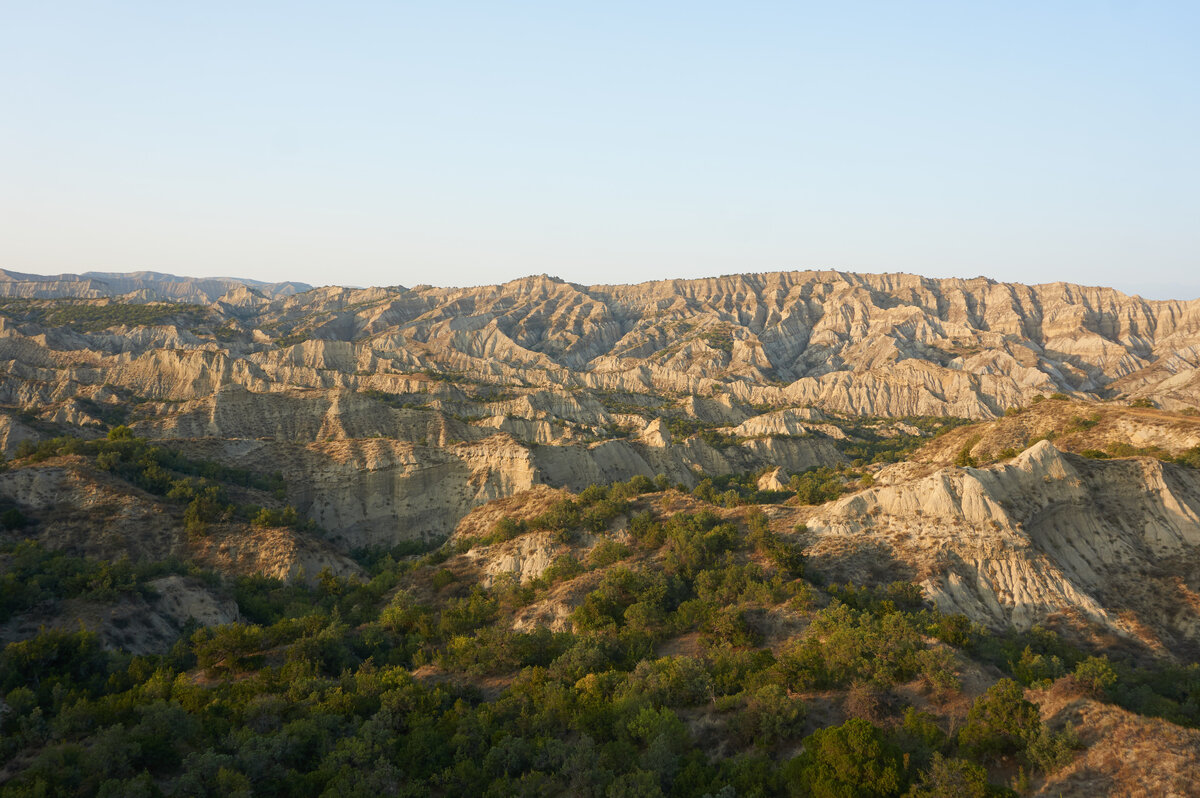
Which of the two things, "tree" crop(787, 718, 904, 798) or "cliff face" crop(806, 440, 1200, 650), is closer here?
"tree" crop(787, 718, 904, 798)

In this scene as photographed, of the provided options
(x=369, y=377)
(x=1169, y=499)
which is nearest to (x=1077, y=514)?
(x=1169, y=499)

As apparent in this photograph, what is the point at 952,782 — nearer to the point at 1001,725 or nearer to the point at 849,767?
the point at 849,767

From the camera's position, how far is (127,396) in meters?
73.1

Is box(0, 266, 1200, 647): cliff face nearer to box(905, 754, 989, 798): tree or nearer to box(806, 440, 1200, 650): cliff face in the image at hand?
box(806, 440, 1200, 650): cliff face

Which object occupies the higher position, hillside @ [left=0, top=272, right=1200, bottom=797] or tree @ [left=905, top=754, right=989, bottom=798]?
tree @ [left=905, top=754, right=989, bottom=798]

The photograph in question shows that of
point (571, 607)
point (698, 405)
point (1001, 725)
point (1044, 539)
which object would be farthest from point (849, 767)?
point (698, 405)

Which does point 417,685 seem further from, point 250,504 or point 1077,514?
point 1077,514

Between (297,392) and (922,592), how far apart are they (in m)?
57.3

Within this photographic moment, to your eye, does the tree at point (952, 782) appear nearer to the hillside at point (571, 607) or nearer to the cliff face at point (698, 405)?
the hillside at point (571, 607)

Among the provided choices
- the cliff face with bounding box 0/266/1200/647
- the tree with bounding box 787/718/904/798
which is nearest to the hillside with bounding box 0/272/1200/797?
the tree with bounding box 787/718/904/798

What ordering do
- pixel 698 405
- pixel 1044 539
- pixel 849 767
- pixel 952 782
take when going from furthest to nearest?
1. pixel 698 405
2. pixel 1044 539
3. pixel 849 767
4. pixel 952 782

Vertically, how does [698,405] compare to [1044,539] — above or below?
below

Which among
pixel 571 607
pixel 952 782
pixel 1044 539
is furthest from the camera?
pixel 1044 539

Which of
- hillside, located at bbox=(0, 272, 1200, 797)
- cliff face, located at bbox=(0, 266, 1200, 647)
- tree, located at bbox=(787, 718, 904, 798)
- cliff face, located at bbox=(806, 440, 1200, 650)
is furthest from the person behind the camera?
cliff face, located at bbox=(0, 266, 1200, 647)
